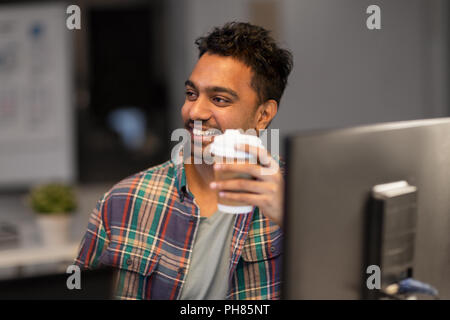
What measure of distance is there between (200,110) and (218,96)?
0.19 feet

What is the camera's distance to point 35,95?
3.79 metres

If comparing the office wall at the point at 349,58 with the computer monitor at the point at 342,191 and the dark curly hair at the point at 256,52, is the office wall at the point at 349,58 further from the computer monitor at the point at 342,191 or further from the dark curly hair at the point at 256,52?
the computer monitor at the point at 342,191

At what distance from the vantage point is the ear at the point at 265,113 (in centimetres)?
147

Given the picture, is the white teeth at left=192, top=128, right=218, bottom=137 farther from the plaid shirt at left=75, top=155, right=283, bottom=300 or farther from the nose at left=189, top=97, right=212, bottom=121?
the plaid shirt at left=75, top=155, right=283, bottom=300

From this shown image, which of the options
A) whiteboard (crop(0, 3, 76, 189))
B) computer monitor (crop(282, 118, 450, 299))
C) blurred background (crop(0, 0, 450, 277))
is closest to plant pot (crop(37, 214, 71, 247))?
blurred background (crop(0, 0, 450, 277))

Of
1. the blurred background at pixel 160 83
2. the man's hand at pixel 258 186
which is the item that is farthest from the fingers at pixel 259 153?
the blurred background at pixel 160 83

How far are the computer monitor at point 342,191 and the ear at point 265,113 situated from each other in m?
0.53

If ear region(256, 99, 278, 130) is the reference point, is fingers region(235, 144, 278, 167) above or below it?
below

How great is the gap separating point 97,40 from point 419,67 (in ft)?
10.3

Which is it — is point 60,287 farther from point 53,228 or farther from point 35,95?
point 35,95

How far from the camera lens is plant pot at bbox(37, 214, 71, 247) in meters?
2.79

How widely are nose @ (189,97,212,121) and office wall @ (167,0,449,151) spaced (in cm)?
276
